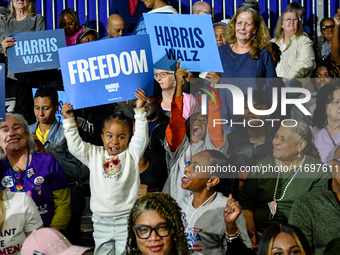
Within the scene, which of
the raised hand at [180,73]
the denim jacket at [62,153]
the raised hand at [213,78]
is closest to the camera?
the raised hand at [180,73]

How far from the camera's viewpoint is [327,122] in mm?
4109

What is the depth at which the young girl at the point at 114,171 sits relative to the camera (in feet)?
12.2

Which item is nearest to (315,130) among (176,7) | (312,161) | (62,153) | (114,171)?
(312,161)

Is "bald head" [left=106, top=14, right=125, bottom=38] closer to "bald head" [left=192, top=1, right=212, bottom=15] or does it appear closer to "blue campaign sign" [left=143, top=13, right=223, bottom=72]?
"bald head" [left=192, top=1, right=212, bottom=15]

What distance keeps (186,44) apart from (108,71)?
0.64 meters

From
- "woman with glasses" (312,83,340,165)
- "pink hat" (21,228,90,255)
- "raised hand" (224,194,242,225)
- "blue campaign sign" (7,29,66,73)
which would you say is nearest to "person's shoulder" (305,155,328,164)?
"woman with glasses" (312,83,340,165)

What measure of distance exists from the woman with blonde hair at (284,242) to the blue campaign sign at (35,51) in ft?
9.11

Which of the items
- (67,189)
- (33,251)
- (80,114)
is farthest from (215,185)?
(80,114)

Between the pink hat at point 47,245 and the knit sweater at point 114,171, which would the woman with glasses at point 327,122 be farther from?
the pink hat at point 47,245

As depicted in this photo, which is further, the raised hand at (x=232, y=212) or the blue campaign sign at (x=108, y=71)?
the blue campaign sign at (x=108, y=71)

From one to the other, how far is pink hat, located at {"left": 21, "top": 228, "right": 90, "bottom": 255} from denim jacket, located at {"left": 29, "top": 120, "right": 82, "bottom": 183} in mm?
1524

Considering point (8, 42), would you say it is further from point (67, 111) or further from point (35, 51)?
point (67, 111)

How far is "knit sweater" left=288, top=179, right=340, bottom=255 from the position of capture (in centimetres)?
336

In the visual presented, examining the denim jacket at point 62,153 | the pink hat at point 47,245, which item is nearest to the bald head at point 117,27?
the denim jacket at point 62,153
